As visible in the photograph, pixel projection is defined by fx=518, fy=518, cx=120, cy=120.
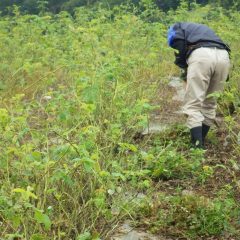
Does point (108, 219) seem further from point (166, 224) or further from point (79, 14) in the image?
point (79, 14)

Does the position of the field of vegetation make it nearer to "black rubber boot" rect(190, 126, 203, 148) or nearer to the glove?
"black rubber boot" rect(190, 126, 203, 148)

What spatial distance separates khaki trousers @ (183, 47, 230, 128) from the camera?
5527mm

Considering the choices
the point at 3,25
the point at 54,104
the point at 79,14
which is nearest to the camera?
the point at 54,104

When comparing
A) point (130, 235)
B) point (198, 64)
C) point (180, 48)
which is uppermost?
point (180, 48)

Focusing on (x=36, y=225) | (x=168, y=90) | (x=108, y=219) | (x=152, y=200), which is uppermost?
(x=36, y=225)

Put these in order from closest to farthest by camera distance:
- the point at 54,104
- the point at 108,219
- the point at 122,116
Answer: the point at 108,219 < the point at 54,104 < the point at 122,116

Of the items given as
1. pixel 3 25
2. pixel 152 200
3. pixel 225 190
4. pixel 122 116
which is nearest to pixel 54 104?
pixel 122 116

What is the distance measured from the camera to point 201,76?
5523 mm

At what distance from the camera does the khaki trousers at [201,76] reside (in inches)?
218

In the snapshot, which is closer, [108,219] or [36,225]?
[36,225]

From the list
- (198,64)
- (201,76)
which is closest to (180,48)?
(198,64)

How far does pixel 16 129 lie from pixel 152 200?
1.28 meters

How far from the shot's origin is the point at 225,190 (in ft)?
14.6

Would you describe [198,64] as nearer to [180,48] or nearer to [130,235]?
[180,48]
